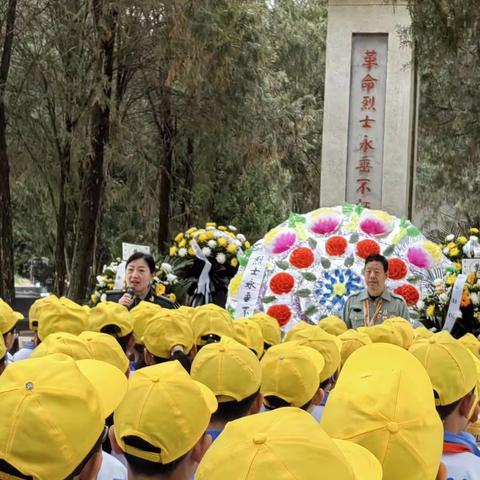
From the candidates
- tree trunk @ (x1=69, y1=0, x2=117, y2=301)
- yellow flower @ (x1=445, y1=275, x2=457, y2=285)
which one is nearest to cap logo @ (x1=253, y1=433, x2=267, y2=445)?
yellow flower @ (x1=445, y1=275, x2=457, y2=285)

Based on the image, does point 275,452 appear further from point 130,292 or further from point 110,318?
point 130,292

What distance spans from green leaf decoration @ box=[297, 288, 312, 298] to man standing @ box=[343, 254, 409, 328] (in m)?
1.80

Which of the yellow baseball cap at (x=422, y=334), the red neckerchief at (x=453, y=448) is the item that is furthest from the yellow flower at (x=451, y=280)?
the red neckerchief at (x=453, y=448)

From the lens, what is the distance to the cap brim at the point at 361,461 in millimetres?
2020

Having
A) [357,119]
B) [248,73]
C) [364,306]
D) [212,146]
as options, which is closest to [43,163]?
[212,146]

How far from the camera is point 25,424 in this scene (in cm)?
226

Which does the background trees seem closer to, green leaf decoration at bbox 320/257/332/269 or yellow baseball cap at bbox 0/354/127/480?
green leaf decoration at bbox 320/257/332/269

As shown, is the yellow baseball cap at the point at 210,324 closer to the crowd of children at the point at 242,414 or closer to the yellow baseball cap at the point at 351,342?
the yellow baseball cap at the point at 351,342

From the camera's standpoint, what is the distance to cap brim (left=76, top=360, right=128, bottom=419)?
307 centimetres

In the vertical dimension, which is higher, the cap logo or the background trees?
the background trees

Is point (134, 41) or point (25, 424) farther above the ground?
point (134, 41)

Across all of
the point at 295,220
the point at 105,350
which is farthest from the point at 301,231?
the point at 105,350

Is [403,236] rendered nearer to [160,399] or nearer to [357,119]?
[357,119]

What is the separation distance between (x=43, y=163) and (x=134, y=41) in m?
3.26
